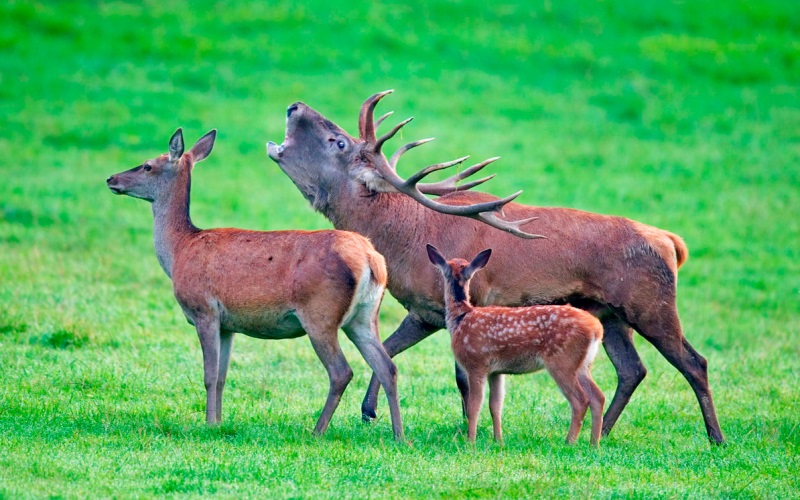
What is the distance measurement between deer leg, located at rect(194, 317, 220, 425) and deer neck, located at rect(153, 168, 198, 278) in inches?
31.9

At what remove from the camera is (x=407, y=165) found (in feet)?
68.5

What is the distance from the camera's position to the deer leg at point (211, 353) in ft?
27.2

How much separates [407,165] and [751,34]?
13.0 metres

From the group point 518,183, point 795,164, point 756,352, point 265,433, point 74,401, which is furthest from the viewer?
point 795,164

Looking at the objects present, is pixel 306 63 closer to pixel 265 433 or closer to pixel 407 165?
pixel 407 165

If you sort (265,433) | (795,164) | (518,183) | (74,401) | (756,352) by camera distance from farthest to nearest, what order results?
(795,164)
(518,183)
(756,352)
(74,401)
(265,433)

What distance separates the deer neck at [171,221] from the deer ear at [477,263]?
7.37 ft

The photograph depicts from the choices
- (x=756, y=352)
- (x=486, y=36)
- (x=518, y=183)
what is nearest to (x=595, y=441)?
(x=756, y=352)

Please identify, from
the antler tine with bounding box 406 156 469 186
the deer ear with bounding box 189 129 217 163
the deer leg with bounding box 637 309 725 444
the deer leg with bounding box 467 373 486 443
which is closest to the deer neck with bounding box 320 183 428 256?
the antler tine with bounding box 406 156 469 186

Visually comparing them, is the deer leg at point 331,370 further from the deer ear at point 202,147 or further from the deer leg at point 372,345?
the deer ear at point 202,147

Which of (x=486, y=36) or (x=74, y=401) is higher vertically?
(x=486, y=36)

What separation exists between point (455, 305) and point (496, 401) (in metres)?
0.78

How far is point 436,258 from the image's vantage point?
28.3ft

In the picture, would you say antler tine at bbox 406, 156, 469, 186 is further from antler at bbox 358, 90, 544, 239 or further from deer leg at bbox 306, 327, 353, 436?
deer leg at bbox 306, 327, 353, 436
